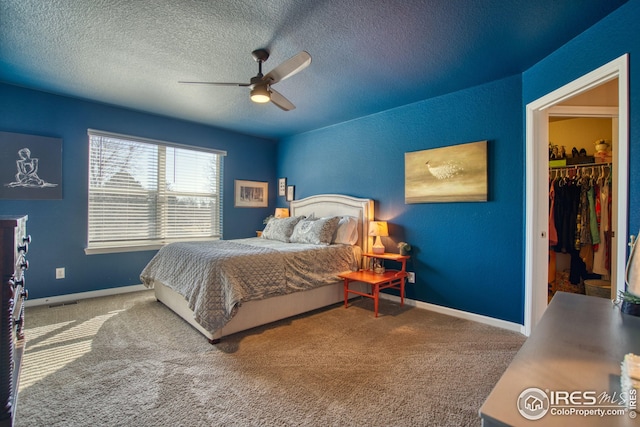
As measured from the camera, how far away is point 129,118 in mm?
4059

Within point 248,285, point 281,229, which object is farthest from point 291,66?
point 281,229

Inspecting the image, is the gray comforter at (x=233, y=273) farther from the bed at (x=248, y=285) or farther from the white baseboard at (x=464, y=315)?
the white baseboard at (x=464, y=315)

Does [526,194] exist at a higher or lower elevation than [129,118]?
lower

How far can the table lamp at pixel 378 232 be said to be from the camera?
364 centimetres

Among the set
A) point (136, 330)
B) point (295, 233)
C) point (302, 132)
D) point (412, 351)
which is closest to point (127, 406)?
point (136, 330)

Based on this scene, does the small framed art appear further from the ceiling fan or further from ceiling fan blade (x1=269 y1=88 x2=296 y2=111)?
the ceiling fan

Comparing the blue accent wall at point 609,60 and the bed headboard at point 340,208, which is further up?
the blue accent wall at point 609,60

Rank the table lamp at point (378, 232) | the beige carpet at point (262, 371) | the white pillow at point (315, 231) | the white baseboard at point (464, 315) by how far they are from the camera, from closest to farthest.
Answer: the beige carpet at point (262, 371) < the white baseboard at point (464, 315) < the table lamp at point (378, 232) < the white pillow at point (315, 231)

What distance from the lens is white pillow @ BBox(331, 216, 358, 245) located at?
387cm

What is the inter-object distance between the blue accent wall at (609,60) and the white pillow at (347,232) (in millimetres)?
2301

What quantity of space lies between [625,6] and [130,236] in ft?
17.9

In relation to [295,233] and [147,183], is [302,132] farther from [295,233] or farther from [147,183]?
[147,183]

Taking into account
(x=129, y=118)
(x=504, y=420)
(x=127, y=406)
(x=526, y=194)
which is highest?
(x=129, y=118)

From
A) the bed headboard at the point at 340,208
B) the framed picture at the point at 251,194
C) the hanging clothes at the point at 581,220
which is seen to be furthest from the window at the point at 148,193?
the hanging clothes at the point at 581,220
